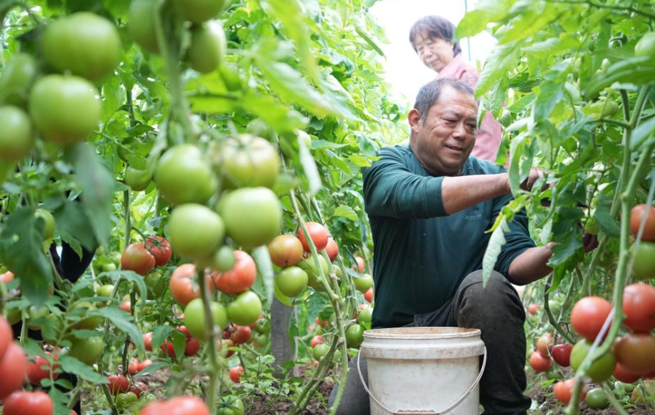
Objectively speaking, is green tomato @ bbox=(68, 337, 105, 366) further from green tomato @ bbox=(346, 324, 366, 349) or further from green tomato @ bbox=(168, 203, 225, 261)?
green tomato @ bbox=(346, 324, 366, 349)

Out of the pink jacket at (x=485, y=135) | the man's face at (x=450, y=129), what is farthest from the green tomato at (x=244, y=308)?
the pink jacket at (x=485, y=135)

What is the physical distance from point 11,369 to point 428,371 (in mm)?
1071

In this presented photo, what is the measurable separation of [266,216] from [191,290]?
455mm

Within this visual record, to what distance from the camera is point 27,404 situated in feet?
2.98

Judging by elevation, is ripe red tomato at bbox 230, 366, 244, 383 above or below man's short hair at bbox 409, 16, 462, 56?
below

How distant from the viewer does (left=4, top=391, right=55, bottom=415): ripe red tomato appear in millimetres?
907

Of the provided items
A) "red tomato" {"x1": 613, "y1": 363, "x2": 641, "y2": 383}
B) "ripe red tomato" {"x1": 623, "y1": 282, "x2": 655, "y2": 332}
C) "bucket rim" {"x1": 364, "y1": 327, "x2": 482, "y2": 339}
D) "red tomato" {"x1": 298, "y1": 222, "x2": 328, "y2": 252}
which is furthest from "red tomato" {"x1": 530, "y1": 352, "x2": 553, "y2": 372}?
"ripe red tomato" {"x1": 623, "y1": 282, "x2": 655, "y2": 332}

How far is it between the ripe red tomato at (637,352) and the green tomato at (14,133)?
724 mm

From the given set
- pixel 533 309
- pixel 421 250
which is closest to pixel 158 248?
pixel 421 250

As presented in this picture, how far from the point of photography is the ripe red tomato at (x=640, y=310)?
0.88 meters

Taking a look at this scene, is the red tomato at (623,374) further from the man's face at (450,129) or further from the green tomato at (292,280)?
the man's face at (450,129)

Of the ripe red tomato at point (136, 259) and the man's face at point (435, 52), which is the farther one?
the man's face at point (435, 52)

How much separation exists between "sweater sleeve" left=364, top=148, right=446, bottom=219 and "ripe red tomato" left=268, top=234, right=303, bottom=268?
0.47 metres

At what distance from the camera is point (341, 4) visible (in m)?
1.56
